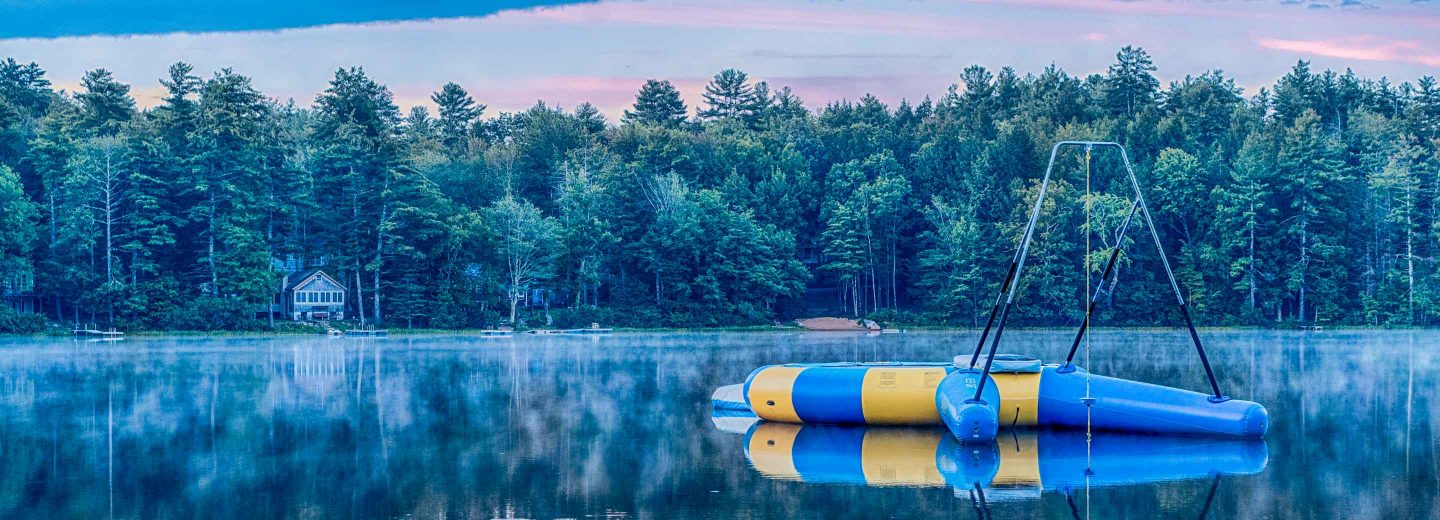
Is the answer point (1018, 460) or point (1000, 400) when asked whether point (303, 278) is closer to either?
point (1000, 400)

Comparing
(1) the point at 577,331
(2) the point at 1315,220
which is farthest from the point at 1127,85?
(1) the point at 577,331

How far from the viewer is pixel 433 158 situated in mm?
91688

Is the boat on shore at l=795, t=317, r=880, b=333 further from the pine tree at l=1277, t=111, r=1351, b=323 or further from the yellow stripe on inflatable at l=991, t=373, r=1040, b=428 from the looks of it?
the yellow stripe on inflatable at l=991, t=373, r=1040, b=428

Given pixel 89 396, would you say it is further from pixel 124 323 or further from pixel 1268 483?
pixel 124 323

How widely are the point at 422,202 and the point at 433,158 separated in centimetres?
1028

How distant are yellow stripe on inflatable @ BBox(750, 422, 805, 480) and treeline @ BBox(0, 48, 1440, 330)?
2236 inches

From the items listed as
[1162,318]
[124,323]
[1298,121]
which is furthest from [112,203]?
[1298,121]

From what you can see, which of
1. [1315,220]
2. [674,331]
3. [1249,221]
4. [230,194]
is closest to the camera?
[230,194]

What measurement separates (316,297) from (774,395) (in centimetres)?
6073

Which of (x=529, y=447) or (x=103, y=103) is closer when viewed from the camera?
(x=529, y=447)

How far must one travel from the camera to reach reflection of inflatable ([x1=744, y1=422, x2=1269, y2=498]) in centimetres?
1934

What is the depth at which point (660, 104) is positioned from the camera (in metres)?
114

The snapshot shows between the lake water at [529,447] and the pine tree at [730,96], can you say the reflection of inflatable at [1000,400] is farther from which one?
the pine tree at [730,96]

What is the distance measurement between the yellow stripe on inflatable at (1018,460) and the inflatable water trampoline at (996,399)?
37 cm
